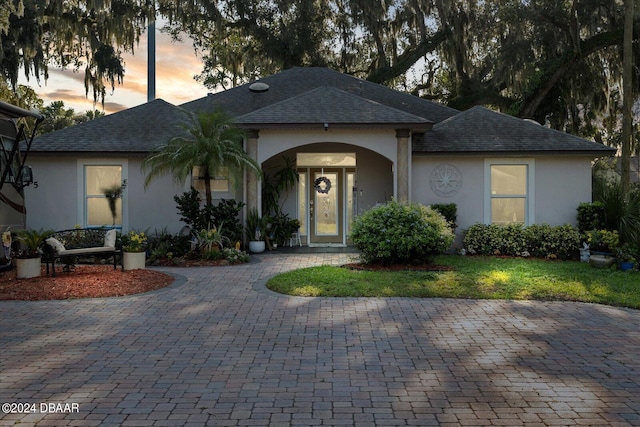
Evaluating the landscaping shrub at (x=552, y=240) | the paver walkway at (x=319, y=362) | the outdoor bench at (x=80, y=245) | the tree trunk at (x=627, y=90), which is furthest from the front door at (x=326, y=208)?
the paver walkway at (x=319, y=362)

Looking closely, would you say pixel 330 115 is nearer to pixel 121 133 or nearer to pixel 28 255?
pixel 121 133

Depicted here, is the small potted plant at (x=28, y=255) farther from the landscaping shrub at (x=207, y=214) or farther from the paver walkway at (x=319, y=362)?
the landscaping shrub at (x=207, y=214)

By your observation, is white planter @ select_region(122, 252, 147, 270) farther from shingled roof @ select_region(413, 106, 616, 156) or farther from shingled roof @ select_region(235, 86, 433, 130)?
shingled roof @ select_region(413, 106, 616, 156)

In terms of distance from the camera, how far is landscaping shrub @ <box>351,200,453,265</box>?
1139cm

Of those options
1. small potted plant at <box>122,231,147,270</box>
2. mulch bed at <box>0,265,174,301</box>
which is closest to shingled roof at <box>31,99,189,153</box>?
small potted plant at <box>122,231,147,270</box>

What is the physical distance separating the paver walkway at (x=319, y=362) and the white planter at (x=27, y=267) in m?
1.90

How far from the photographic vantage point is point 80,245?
1177 cm

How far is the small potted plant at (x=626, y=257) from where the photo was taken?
11.6 metres

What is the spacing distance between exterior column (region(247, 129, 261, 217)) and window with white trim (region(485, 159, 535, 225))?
237 inches

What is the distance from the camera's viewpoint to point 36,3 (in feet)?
66.5

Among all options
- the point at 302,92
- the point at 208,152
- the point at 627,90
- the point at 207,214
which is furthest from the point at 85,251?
the point at 627,90

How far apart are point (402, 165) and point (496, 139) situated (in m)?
2.91

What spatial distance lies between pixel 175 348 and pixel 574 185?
12182 millimetres

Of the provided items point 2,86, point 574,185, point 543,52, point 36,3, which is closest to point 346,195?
point 574,185
